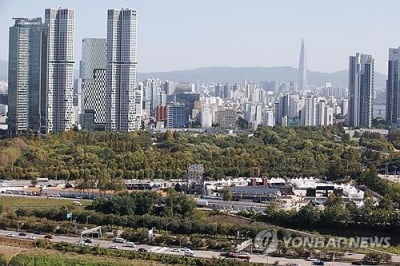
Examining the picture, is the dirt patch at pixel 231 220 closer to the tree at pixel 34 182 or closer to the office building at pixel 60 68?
the tree at pixel 34 182

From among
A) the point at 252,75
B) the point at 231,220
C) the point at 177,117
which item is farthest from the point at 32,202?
the point at 252,75

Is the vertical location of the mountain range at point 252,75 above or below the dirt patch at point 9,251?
above

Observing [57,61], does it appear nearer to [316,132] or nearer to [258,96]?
[316,132]

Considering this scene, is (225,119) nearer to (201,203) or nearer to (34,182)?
(34,182)

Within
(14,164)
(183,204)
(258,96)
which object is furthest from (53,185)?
(258,96)

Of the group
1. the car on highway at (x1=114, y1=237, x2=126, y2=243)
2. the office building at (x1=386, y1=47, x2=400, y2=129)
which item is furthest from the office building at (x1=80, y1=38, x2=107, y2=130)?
the car on highway at (x1=114, y1=237, x2=126, y2=243)

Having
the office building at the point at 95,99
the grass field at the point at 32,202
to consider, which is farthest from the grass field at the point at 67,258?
the office building at the point at 95,99
